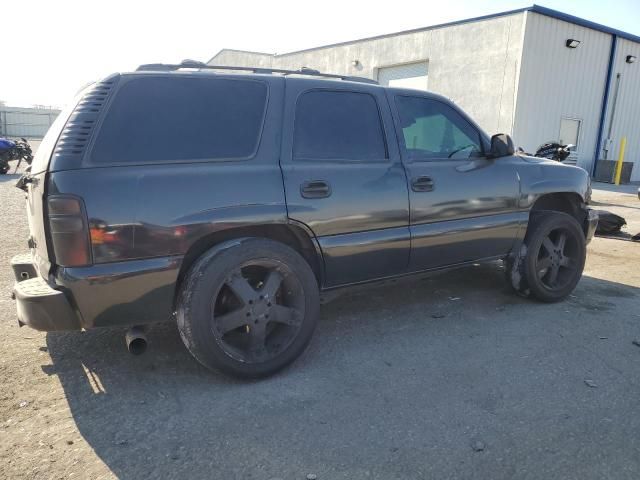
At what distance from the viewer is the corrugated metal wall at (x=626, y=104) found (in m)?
18.8

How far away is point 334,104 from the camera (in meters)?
3.58

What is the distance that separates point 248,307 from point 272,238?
508mm

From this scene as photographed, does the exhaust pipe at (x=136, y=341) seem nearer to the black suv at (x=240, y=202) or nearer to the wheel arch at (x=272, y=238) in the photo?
the black suv at (x=240, y=202)

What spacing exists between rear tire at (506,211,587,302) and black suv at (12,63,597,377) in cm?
55

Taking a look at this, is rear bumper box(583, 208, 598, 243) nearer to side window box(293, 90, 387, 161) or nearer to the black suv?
the black suv

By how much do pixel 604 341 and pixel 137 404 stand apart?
3349 mm

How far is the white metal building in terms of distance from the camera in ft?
53.1

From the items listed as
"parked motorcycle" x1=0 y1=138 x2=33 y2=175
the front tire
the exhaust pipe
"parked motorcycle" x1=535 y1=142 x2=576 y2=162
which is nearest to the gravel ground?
the front tire

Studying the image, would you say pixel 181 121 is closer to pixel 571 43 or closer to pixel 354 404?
pixel 354 404

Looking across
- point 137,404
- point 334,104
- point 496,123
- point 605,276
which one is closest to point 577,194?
point 605,276

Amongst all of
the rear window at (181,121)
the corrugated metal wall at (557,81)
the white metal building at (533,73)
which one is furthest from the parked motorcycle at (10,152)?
the corrugated metal wall at (557,81)

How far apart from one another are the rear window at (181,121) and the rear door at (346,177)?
0.28 meters

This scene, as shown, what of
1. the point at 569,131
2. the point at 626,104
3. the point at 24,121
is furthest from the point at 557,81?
the point at 24,121

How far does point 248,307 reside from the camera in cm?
309
